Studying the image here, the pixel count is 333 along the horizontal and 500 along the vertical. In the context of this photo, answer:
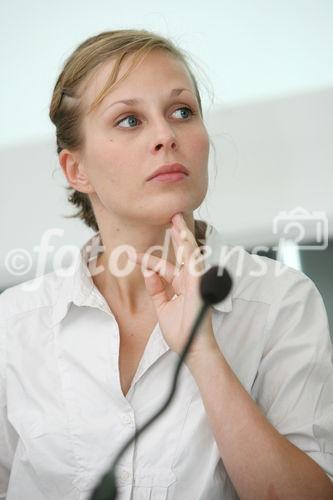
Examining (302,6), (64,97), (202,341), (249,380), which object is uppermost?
(302,6)

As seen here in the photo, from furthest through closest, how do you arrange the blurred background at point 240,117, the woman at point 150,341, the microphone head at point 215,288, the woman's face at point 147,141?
the blurred background at point 240,117 < the woman's face at point 147,141 < the woman at point 150,341 < the microphone head at point 215,288

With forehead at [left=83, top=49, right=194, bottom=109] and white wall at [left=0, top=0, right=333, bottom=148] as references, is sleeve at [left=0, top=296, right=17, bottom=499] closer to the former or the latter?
forehead at [left=83, top=49, right=194, bottom=109]

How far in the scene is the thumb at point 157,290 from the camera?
843 mm

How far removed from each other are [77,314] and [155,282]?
0.59ft

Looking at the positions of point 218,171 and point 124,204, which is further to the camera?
point 218,171

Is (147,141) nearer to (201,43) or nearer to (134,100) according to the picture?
(134,100)

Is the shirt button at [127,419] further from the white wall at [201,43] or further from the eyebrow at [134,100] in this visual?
the white wall at [201,43]

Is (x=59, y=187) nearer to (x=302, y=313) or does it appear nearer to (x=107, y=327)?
(x=107, y=327)

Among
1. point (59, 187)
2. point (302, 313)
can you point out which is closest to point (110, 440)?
point (302, 313)

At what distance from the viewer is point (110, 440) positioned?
86cm

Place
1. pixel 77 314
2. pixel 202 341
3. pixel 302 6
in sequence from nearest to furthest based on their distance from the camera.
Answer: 1. pixel 202 341
2. pixel 77 314
3. pixel 302 6

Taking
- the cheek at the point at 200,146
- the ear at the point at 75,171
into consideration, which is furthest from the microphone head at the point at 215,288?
the ear at the point at 75,171

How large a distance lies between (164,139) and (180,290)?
0.68ft

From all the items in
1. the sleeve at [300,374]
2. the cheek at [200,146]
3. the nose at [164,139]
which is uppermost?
the nose at [164,139]
